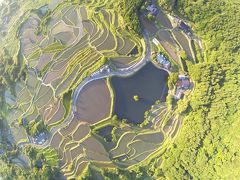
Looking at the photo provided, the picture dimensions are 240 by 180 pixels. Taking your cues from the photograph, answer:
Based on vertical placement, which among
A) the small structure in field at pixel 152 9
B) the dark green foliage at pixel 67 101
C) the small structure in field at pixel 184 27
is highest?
the small structure in field at pixel 152 9

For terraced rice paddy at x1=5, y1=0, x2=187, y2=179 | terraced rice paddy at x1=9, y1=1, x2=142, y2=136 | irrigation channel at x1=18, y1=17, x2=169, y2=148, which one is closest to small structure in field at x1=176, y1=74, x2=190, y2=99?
terraced rice paddy at x1=5, y1=0, x2=187, y2=179

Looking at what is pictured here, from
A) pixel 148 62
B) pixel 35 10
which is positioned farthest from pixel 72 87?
pixel 35 10

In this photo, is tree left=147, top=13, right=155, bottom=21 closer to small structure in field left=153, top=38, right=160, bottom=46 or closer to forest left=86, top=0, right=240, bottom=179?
forest left=86, top=0, right=240, bottom=179

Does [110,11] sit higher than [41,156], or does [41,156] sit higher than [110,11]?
[110,11]

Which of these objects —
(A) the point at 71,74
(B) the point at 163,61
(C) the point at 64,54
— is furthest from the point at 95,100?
(B) the point at 163,61

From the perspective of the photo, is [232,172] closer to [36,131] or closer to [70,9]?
[36,131]

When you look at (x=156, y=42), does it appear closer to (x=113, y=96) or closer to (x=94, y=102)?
(x=113, y=96)

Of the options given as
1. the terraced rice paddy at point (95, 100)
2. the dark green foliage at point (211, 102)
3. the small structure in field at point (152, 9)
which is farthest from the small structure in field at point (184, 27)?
the small structure in field at point (152, 9)

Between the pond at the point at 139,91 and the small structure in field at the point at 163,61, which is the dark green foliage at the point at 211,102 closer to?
the small structure in field at the point at 163,61
